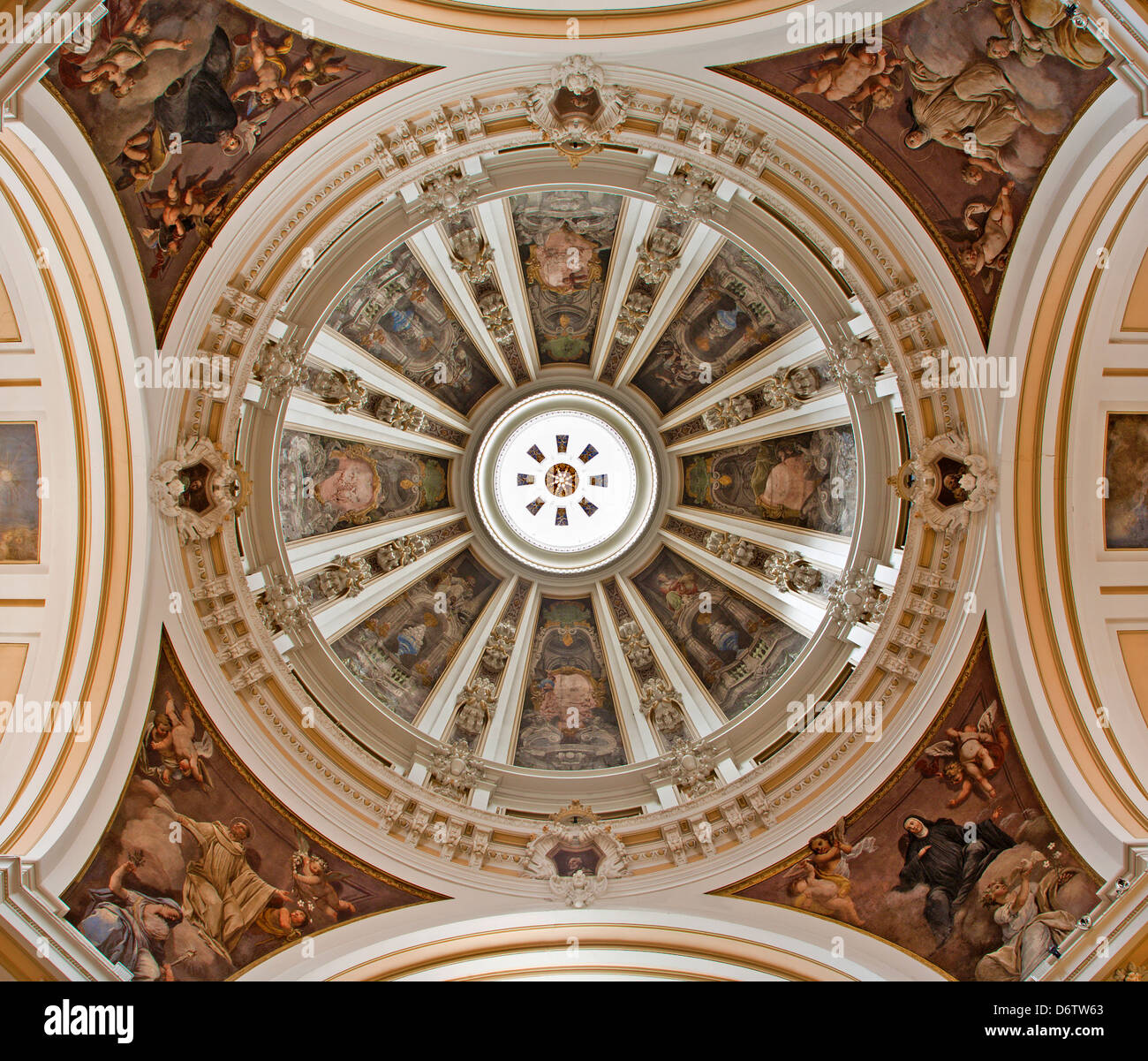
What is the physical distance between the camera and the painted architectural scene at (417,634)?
15398mm

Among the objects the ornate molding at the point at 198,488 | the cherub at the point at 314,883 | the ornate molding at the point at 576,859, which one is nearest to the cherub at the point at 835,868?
the ornate molding at the point at 576,859

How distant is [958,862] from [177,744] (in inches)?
410

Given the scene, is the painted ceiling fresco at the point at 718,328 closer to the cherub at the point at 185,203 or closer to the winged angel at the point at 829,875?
the cherub at the point at 185,203

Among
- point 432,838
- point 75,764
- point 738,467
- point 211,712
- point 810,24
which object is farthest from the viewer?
point 738,467

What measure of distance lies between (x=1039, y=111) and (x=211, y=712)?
1260 centimetres

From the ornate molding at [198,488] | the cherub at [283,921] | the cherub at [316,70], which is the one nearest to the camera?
the cherub at [316,70]

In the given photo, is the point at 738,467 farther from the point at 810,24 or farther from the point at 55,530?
the point at 55,530

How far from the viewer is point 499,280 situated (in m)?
15.9

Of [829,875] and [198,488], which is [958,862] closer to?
[829,875]

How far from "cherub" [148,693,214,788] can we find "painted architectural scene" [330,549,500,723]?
3375 mm

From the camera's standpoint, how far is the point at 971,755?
11.5 meters

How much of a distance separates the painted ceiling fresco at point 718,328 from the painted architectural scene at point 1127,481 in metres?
5.08
